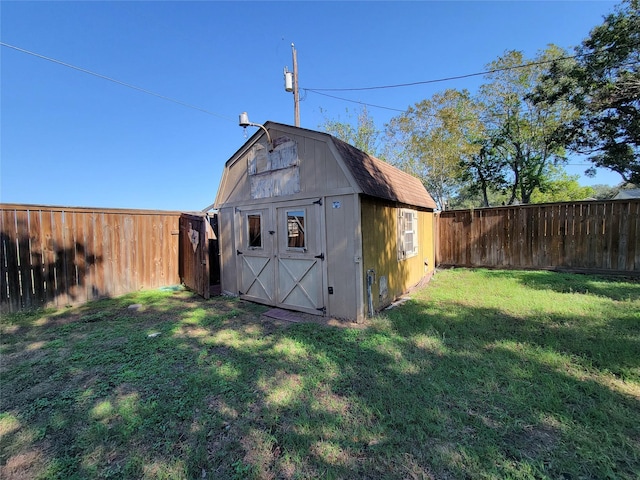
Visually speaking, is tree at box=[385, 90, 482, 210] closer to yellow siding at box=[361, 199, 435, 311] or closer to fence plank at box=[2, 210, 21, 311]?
yellow siding at box=[361, 199, 435, 311]

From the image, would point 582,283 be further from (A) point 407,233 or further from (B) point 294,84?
(B) point 294,84

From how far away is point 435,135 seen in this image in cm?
1661

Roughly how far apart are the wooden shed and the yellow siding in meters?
0.02

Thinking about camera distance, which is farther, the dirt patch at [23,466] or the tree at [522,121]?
the tree at [522,121]

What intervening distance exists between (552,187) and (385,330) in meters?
21.2

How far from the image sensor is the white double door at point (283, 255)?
197 inches

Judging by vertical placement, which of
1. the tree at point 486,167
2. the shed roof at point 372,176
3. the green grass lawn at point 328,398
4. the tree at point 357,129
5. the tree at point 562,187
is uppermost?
the tree at point 357,129

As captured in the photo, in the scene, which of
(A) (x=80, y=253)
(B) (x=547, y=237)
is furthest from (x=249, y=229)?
(B) (x=547, y=237)

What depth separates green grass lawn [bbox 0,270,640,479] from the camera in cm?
190

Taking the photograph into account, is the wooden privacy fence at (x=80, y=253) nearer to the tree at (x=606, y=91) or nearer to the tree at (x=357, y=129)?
the tree at (x=357, y=129)

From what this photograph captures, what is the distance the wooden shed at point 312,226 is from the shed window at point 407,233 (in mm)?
25

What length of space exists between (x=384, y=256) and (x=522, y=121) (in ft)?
55.7

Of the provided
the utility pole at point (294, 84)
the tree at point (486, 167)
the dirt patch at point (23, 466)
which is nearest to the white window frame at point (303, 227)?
the dirt patch at point (23, 466)

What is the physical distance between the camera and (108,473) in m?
1.84
